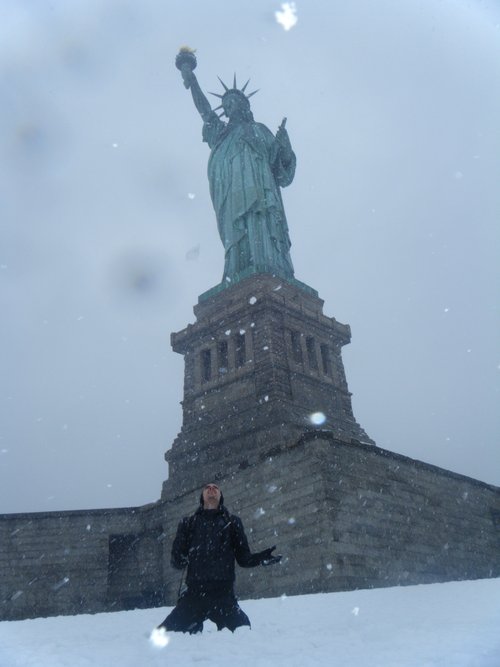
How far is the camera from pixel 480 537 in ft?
62.0

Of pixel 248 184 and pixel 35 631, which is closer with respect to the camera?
pixel 35 631

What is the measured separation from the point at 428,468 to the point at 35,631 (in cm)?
1415

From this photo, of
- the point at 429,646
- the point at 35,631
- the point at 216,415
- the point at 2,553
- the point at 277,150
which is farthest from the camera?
the point at 277,150

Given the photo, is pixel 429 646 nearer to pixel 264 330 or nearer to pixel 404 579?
pixel 404 579

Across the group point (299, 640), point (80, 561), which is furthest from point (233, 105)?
point (299, 640)

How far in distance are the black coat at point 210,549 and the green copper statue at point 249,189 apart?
2311 centimetres

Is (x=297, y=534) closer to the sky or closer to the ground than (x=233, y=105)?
closer to the ground

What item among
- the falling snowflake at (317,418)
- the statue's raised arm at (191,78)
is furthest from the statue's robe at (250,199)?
the falling snowflake at (317,418)

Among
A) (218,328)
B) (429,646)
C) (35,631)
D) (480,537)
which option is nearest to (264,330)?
(218,328)

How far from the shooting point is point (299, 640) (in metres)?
5.66

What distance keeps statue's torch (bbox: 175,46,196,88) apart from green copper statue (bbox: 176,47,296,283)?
5312mm

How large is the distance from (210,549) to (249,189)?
2706 centimetres

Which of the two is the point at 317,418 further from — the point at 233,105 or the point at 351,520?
the point at 233,105

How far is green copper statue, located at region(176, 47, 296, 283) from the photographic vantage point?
98.3ft
